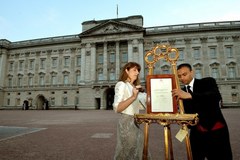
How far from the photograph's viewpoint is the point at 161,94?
105 inches

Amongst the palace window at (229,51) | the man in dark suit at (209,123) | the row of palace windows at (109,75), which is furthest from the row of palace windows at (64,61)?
the man in dark suit at (209,123)

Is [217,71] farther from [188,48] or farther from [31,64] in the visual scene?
[31,64]

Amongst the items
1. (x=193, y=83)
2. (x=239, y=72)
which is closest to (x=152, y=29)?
(x=239, y=72)

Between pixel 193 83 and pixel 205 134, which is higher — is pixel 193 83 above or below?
above

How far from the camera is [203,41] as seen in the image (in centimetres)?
3591

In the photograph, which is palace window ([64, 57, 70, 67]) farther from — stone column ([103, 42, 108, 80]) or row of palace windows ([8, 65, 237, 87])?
stone column ([103, 42, 108, 80])

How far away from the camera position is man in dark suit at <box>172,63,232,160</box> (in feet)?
8.40

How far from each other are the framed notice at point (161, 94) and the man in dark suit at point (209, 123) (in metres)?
0.15

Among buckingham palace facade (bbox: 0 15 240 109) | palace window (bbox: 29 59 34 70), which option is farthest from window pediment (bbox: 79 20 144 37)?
palace window (bbox: 29 59 34 70)

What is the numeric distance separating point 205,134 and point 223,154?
0.36m

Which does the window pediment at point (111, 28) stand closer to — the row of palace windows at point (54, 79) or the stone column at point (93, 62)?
the stone column at point (93, 62)

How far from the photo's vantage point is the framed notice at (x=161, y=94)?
261cm

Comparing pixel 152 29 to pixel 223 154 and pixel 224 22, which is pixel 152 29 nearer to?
pixel 224 22

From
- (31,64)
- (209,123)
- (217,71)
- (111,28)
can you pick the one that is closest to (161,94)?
(209,123)
